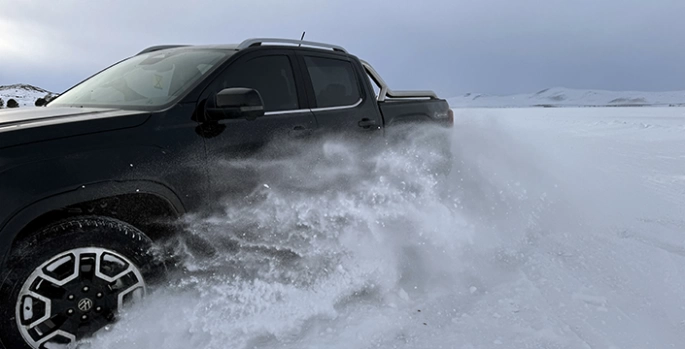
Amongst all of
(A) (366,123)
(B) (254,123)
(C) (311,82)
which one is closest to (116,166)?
(B) (254,123)

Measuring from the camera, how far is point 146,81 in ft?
11.5

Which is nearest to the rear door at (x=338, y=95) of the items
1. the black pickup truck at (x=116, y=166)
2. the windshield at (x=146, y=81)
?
the black pickup truck at (x=116, y=166)

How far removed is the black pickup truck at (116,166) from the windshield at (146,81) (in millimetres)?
15

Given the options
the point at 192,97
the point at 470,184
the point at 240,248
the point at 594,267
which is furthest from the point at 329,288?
the point at 470,184

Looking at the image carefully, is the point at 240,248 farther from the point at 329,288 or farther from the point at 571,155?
the point at 571,155

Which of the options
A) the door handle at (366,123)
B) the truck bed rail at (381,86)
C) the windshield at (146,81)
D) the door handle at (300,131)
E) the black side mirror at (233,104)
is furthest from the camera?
the truck bed rail at (381,86)

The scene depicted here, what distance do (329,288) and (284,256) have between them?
411 mm

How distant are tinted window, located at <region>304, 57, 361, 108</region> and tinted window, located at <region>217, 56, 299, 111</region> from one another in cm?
28

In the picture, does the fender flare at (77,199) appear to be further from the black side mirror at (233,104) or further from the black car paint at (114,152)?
the black side mirror at (233,104)

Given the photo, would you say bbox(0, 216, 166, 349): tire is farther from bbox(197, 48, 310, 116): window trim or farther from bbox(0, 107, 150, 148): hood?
bbox(197, 48, 310, 116): window trim

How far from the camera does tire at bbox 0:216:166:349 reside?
234cm

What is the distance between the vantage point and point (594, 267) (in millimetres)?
3834

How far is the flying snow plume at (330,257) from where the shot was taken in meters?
2.77

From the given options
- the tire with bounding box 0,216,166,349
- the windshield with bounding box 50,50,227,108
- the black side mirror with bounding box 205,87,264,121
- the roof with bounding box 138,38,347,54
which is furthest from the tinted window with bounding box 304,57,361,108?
the tire with bounding box 0,216,166,349
